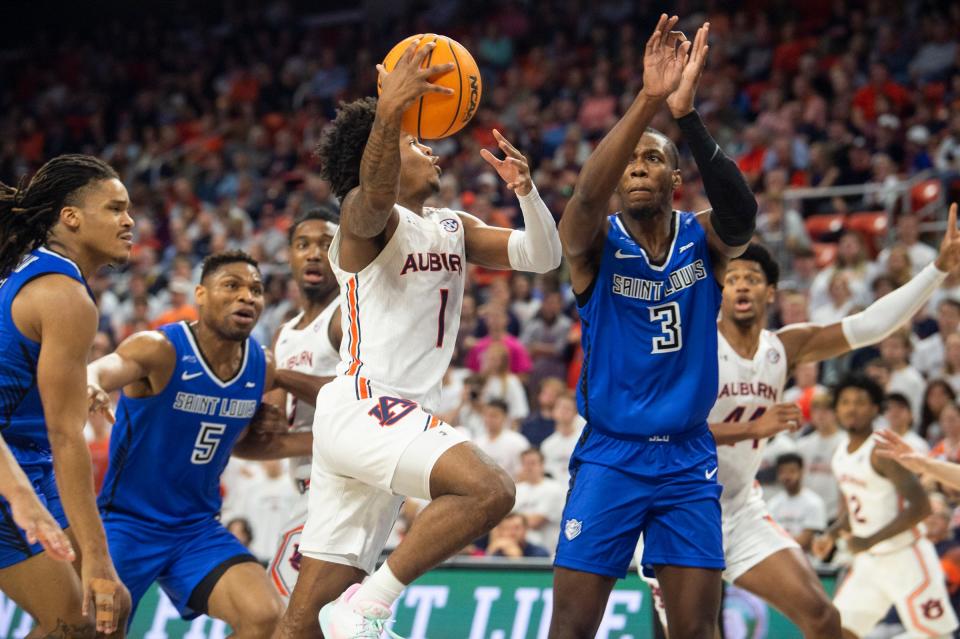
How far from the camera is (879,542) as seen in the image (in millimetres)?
8477

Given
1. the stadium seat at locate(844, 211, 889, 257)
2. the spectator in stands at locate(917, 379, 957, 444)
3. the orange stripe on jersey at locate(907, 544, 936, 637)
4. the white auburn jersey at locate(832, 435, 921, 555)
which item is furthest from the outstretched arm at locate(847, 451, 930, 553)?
the stadium seat at locate(844, 211, 889, 257)

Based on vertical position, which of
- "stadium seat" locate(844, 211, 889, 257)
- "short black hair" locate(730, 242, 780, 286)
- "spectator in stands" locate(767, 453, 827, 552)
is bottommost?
"spectator in stands" locate(767, 453, 827, 552)

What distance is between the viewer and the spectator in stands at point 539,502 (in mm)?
10664

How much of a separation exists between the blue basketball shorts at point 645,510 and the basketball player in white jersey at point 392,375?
2.11ft

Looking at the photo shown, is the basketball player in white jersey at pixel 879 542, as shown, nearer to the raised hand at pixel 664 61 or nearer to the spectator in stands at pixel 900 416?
→ the spectator in stands at pixel 900 416

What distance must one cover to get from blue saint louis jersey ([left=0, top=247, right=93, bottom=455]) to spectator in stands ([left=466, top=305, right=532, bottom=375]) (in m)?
8.11

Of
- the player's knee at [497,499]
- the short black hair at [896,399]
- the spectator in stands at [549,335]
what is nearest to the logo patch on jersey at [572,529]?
the player's knee at [497,499]

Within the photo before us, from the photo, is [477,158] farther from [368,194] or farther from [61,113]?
[368,194]

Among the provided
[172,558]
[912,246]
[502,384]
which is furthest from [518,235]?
[912,246]

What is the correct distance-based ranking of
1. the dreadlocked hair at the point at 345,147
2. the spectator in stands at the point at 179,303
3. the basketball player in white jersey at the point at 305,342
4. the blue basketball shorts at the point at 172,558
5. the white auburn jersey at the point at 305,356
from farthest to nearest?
the spectator in stands at the point at 179,303, the white auburn jersey at the point at 305,356, the basketball player in white jersey at the point at 305,342, the blue basketball shorts at the point at 172,558, the dreadlocked hair at the point at 345,147

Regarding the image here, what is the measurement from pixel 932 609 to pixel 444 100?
5.21 m

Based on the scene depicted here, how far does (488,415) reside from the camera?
11.6m

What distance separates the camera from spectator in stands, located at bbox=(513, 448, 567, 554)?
10.7m

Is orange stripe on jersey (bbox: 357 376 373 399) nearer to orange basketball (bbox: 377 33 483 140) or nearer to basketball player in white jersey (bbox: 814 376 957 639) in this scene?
orange basketball (bbox: 377 33 483 140)
